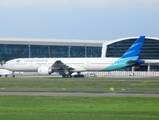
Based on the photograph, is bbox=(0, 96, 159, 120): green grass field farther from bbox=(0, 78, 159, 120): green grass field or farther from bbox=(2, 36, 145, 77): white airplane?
bbox=(2, 36, 145, 77): white airplane

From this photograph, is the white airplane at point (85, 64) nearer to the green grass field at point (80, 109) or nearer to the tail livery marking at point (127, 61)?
the tail livery marking at point (127, 61)

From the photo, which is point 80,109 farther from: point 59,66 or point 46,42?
point 46,42

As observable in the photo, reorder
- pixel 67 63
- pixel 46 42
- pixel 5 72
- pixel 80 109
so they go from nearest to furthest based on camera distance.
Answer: pixel 80 109 → pixel 67 63 → pixel 5 72 → pixel 46 42

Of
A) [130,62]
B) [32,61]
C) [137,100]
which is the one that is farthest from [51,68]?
[137,100]

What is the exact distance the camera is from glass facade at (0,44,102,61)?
437 ft

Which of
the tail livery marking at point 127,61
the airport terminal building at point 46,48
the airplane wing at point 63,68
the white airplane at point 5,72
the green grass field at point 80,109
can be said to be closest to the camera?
the green grass field at point 80,109

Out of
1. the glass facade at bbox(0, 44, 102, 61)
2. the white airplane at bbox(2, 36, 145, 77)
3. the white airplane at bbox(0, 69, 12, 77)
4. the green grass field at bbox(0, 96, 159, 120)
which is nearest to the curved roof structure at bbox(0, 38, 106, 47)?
the glass facade at bbox(0, 44, 102, 61)

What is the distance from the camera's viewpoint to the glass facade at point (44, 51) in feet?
437

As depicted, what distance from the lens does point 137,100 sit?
2680cm

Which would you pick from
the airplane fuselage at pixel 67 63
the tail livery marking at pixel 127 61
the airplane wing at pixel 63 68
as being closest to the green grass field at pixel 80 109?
the airplane wing at pixel 63 68

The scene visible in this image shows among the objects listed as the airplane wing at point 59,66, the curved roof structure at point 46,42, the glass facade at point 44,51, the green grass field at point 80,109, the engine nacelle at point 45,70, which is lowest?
the green grass field at point 80,109

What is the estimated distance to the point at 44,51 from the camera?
136 meters

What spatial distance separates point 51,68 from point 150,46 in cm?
5139

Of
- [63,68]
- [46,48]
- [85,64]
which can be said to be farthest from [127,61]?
[46,48]
